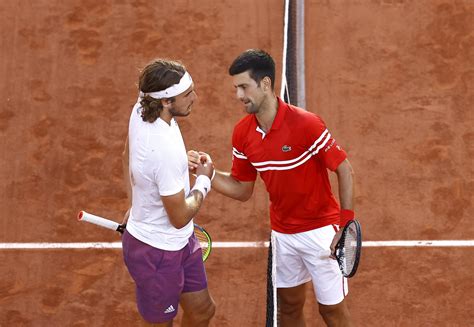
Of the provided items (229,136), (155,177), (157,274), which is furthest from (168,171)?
(229,136)

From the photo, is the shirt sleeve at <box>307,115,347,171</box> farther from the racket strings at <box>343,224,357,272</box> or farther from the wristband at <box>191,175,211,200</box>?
the wristband at <box>191,175,211,200</box>

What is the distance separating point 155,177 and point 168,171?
109mm

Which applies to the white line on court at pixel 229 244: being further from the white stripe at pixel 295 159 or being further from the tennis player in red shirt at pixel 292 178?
the white stripe at pixel 295 159

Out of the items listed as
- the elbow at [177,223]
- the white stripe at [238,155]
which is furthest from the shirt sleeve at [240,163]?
the elbow at [177,223]

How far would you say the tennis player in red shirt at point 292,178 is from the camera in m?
5.55

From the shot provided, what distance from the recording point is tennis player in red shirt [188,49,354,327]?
555cm

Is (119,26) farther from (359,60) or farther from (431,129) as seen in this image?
(431,129)

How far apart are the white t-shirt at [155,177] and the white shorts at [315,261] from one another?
0.82 metres

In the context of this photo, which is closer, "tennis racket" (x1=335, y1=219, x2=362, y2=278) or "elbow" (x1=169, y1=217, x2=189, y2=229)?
"elbow" (x1=169, y1=217, x2=189, y2=229)

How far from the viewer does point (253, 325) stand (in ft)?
22.6

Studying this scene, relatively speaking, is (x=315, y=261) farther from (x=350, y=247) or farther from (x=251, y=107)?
(x=251, y=107)

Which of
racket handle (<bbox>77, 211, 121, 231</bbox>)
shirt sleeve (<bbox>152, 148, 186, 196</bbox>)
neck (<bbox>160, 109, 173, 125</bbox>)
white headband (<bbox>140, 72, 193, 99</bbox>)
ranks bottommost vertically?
racket handle (<bbox>77, 211, 121, 231</bbox>)

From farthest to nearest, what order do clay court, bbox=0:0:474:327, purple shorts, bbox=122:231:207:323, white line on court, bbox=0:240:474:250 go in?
white line on court, bbox=0:240:474:250
clay court, bbox=0:0:474:327
purple shorts, bbox=122:231:207:323

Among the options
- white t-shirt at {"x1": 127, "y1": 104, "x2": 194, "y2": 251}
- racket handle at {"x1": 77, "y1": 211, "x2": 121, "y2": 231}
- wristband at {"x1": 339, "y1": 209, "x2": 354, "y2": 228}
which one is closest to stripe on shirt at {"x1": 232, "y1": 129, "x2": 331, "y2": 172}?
wristband at {"x1": 339, "y1": 209, "x2": 354, "y2": 228}
